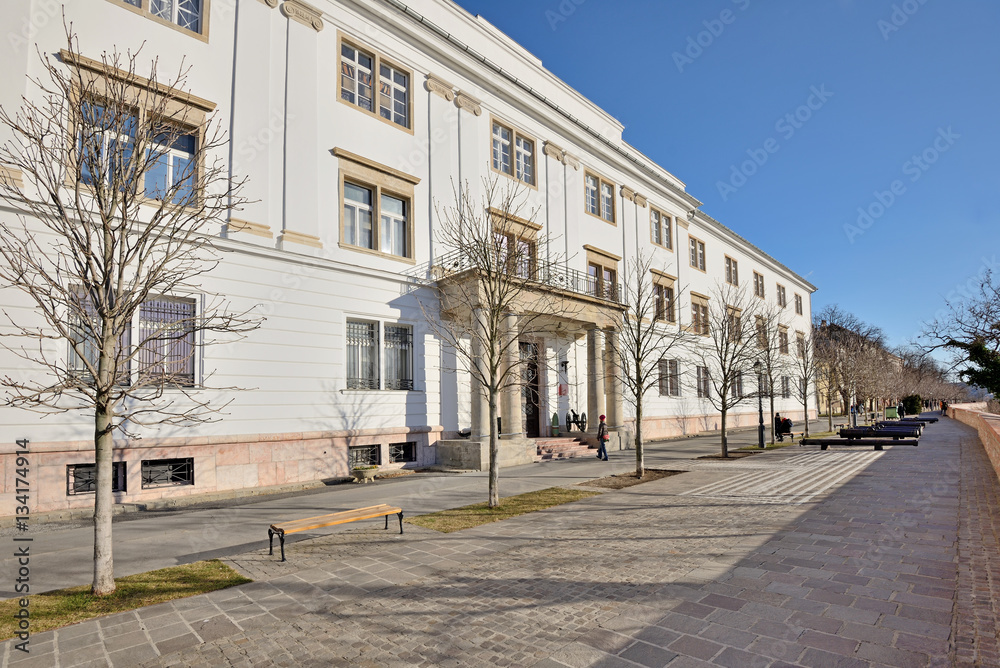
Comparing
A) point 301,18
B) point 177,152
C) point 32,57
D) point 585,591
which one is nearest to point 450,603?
point 585,591

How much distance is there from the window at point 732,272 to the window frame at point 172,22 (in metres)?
34.8

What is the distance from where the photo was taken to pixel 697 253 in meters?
36.0

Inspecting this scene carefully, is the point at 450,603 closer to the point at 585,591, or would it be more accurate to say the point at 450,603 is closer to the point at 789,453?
the point at 585,591

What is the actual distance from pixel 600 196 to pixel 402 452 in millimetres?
16894

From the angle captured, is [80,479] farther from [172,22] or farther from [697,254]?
[697,254]

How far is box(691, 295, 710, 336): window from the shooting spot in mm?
33728

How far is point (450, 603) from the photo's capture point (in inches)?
211

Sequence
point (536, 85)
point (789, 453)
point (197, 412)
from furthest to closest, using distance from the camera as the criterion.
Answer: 1. point (536, 85)
2. point (789, 453)
3. point (197, 412)

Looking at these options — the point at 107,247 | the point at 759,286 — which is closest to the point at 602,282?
the point at 107,247

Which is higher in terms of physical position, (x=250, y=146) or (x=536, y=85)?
(x=536, y=85)

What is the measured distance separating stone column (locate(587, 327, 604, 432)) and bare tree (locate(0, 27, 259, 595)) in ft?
44.9

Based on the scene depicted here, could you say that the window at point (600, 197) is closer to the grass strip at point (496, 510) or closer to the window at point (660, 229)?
the window at point (660, 229)

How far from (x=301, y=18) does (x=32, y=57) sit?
22.1 ft

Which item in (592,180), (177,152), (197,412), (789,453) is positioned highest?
(592,180)
